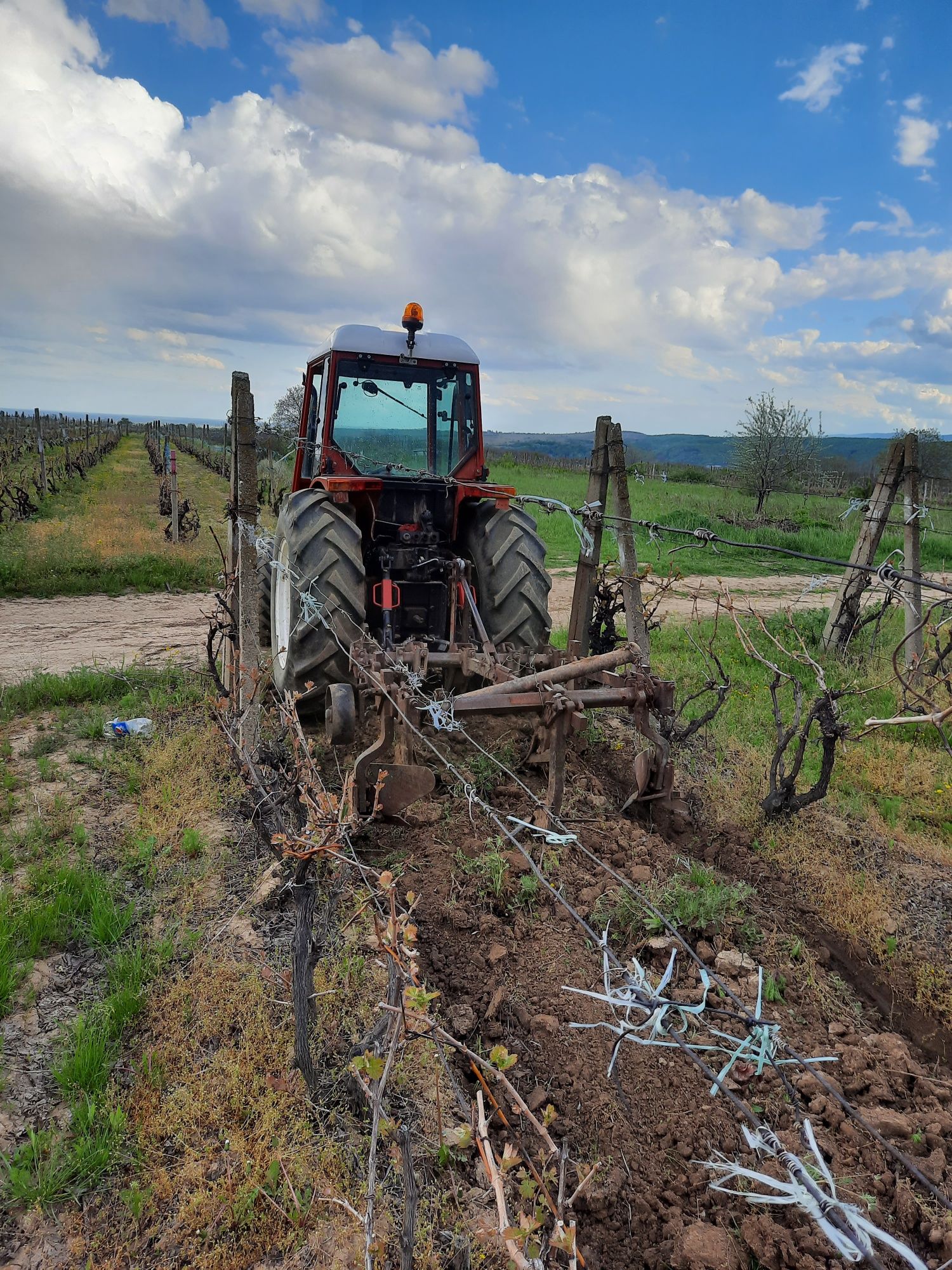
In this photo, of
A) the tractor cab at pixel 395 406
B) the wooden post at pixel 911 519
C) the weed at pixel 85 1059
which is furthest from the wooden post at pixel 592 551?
the weed at pixel 85 1059

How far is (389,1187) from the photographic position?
203 centimetres

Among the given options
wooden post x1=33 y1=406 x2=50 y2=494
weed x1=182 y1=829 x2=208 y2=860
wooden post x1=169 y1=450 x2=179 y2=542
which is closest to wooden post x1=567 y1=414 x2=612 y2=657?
weed x1=182 y1=829 x2=208 y2=860

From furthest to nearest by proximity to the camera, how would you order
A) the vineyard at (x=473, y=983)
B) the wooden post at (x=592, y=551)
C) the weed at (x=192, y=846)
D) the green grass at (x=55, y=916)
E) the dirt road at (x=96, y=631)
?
the dirt road at (x=96, y=631), the wooden post at (x=592, y=551), the weed at (x=192, y=846), the green grass at (x=55, y=916), the vineyard at (x=473, y=983)

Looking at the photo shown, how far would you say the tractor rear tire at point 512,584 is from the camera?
4.71 m

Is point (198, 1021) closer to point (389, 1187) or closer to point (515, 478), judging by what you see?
point (389, 1187)

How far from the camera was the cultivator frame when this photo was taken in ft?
11.1

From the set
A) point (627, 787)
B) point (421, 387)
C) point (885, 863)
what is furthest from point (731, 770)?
point (421, 387)

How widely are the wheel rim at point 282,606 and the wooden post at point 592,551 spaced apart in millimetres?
1754

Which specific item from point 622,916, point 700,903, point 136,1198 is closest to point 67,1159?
point 136,1198

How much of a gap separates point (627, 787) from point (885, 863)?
130 cm

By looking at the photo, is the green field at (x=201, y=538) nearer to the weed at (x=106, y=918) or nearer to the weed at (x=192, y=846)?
the weed at (x=192, y=846)

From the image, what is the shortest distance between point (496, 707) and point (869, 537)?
4.35 metres

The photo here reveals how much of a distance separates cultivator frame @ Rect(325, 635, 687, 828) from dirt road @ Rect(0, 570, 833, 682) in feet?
7.79

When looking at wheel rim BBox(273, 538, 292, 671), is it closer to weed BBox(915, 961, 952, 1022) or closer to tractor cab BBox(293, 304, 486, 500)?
tractor cab BBox(293, 304, 486, 500)
